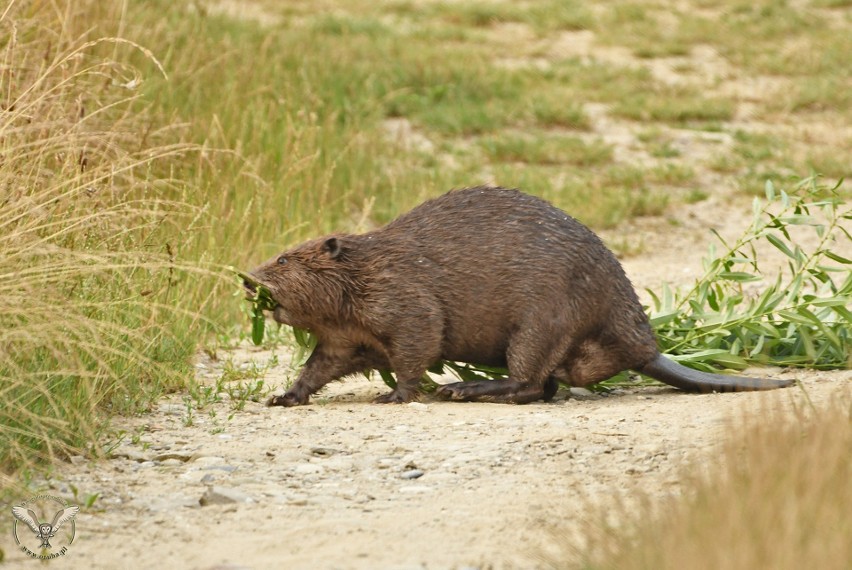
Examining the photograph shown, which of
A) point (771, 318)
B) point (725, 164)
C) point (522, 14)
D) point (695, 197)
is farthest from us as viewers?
point (522, 14)

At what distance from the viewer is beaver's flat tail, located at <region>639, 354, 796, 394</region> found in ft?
17.0

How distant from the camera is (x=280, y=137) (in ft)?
27.6

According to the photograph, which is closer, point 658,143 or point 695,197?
point 695,197

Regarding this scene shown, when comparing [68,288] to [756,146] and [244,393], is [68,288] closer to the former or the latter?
[244,393]

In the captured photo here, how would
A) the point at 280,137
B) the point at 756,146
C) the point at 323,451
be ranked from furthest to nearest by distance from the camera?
the point at 756,146 < the point at 280,137 < the point at 323,451

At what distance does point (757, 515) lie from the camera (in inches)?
123

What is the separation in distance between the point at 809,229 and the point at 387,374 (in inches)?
189

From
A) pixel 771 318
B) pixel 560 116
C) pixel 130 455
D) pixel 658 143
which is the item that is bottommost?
pixel 130 455

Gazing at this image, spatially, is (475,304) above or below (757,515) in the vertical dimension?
above

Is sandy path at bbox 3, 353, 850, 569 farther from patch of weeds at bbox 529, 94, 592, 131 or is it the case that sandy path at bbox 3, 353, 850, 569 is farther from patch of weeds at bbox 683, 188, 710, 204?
patch of weeds at bbox 529, 94, 592, 131

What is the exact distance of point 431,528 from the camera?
11.8 ft

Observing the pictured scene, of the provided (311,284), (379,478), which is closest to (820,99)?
(311,284)

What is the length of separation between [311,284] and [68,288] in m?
0.98

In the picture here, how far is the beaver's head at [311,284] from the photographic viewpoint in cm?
528
